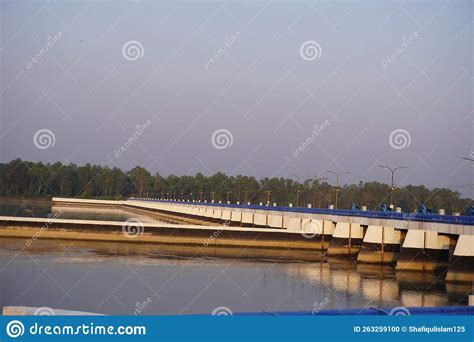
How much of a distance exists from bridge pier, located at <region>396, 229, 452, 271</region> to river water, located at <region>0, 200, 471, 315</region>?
113 cm

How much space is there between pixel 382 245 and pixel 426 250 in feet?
19.1

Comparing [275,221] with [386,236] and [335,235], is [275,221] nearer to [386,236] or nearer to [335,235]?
[335,235]

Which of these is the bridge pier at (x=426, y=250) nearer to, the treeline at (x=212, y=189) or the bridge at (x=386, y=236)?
the bridge at (x=386, y=236)

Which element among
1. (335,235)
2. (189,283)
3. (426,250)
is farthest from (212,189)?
(189,283)

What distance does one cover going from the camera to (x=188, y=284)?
3244 centimetres

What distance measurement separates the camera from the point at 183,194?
182250 millimetres

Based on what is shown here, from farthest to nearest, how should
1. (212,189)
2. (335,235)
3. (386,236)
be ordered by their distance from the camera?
(212,189), (335,235), (386,236)

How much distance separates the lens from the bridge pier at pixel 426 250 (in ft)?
142

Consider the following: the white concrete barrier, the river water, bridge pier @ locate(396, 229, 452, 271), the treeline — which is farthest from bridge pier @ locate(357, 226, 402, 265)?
the treeline

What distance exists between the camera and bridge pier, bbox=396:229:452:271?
43.3m

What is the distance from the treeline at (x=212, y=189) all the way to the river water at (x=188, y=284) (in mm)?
42708

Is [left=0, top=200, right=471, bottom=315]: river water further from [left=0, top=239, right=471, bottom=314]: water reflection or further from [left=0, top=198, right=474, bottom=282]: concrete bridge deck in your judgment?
[left=0, top=198, right=474, bottom=282]: concrete bridge deck

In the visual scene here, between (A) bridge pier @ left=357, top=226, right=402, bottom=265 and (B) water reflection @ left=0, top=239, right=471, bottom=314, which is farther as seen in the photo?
(A) bridge pier @ left=357, top=226, right=402, bottom=265

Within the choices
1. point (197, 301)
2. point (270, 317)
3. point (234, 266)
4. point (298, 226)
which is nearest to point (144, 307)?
point (197, 301)
